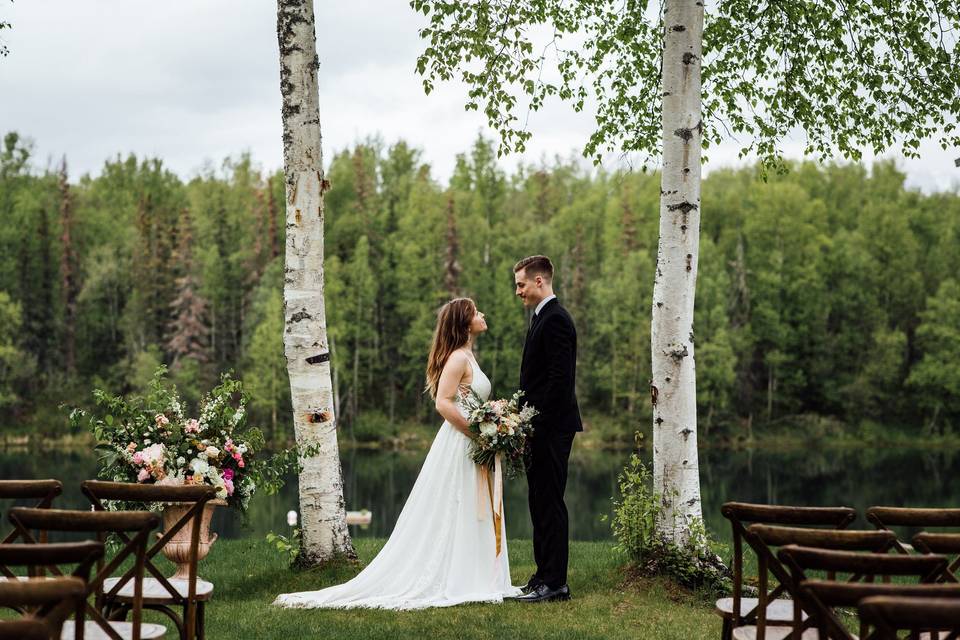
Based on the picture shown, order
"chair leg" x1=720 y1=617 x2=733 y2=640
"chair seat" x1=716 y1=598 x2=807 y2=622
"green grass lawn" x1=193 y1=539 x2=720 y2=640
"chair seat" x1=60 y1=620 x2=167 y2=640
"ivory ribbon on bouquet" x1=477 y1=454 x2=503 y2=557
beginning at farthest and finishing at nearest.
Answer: "ivory ribbon on bouquet" x1=477 y1=454 x2=503 y2=557 → "green grass lawn" x1=193 y1=539 x2=720 y2=640 → "chair leg" x1=720 y1=617 x2=733 y2=640 → "chair seat" x1=716 y1=598 x2=807 y2=622 → "chair seat" x1=60 y1=620 x2=167 y2=640

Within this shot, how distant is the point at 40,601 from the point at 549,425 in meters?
4.56

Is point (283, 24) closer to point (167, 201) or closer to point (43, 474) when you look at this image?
point (43, 474)

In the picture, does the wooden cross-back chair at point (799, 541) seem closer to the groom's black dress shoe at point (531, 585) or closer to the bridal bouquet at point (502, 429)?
the bridal bouquet at point (502, 429)

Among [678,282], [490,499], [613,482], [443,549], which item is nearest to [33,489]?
[443,549]

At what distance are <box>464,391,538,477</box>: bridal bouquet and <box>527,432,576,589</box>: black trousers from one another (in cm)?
12

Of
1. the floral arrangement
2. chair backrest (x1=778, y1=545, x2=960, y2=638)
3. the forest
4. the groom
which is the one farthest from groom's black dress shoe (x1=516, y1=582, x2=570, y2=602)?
the forest

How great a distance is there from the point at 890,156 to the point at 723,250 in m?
15.7

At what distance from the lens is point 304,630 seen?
6133 mm

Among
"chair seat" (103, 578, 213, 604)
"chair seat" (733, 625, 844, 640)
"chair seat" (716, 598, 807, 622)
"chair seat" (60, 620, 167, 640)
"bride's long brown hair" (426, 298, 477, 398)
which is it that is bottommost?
"chair seat" (733, 625, 844, 640)

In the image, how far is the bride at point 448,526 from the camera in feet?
22.7

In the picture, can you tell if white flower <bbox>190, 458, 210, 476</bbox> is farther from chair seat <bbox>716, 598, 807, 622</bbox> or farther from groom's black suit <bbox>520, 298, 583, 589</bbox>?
chair seat <bbox>716, 598, 807, 622</bbox>

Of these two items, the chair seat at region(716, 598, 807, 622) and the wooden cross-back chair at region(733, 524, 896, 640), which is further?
the chair seat at region(716, 598, 807, 622)

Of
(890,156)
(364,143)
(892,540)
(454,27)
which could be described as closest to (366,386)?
(364,143)

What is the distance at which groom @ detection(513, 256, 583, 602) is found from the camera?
7.03m
